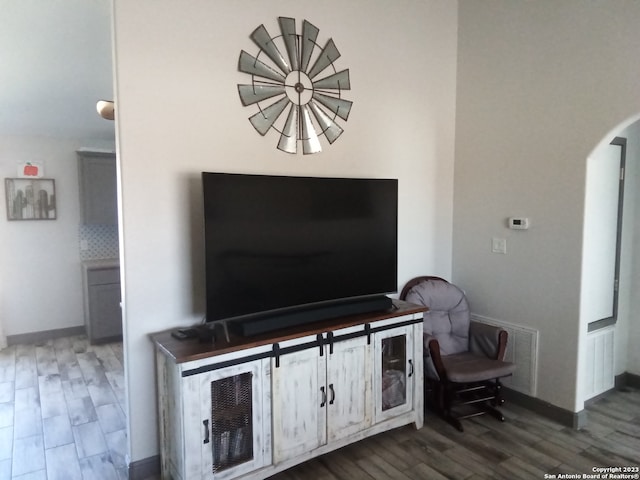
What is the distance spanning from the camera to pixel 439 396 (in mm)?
3283

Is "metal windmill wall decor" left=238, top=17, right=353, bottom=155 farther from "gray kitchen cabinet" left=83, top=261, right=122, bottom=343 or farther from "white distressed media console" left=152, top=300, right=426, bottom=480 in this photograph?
Answer: "gray kitchen cabinet" left=83, top=261, right=122, bottom=343

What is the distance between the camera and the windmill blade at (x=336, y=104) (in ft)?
9.99

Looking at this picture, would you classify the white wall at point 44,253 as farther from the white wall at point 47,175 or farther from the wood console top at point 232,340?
the wood console top at point 232,340

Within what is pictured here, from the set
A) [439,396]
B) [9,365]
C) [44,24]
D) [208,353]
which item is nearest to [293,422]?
[208,353]

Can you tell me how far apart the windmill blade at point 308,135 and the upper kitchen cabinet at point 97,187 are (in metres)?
3.29

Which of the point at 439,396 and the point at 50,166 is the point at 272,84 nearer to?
the point at 439,396

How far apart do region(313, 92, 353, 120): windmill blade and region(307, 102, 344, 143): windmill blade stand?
2.3 inches

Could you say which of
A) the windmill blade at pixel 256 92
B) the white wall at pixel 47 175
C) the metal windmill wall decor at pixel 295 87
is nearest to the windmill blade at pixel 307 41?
the metal windmill wall decor at pixel 295 87

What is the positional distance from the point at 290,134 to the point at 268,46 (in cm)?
54

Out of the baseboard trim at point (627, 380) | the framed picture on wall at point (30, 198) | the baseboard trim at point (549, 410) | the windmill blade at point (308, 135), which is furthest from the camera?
the framed picture on wall at point (30, 198)

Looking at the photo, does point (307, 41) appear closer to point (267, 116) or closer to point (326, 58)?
point (326, 58)

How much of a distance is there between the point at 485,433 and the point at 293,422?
1.37 m

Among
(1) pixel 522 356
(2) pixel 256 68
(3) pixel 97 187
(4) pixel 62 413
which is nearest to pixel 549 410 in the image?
(1) pixel 522 356

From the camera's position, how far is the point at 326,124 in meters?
3.08
